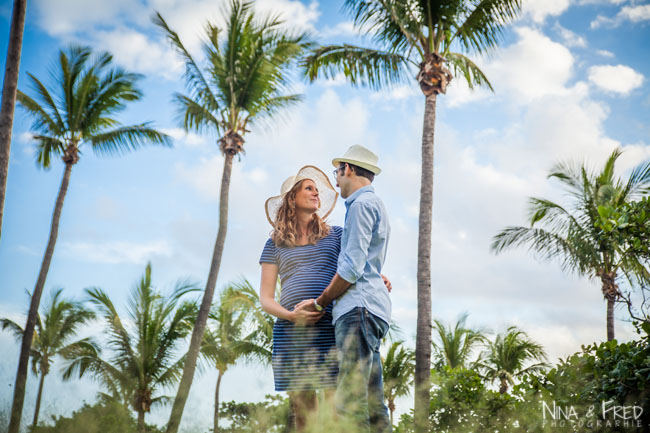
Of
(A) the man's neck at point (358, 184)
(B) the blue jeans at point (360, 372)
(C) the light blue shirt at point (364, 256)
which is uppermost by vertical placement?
(A) the man's neck at point (358, 184)

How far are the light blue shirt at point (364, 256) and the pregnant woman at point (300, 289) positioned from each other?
0.89 ft

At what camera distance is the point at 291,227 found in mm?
3270

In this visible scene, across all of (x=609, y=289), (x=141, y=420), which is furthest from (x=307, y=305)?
(x=609, y=289)

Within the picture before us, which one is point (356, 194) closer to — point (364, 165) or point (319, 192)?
point (364, 165)

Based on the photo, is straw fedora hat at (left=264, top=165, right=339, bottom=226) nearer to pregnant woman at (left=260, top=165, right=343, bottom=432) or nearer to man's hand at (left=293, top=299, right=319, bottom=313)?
pregnant woman at (left=260, top=165, right=343, bottom=432)

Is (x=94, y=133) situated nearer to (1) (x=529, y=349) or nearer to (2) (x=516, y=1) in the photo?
(2) (x=516, y=1)

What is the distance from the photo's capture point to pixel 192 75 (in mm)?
14523

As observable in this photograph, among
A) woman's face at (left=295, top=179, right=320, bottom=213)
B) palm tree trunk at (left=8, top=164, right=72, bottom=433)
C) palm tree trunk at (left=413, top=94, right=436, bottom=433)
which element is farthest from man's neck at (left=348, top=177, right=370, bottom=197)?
palm tree trunk at (left=8, top=164, right=72, bottom=433)

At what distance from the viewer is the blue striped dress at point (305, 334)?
2900 mm

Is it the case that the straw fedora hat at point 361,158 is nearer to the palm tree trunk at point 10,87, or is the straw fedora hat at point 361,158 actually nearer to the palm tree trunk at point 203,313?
the palm tree trunk at point 10,87

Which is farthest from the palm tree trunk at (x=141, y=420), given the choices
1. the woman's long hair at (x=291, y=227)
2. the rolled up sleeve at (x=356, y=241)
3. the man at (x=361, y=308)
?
the rolled up sleeve at (x=356, y=241)

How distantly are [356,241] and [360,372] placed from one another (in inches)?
26.9

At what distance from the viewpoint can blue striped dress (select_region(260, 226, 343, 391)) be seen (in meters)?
2.90

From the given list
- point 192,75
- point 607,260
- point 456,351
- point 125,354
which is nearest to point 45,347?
point 125,354
